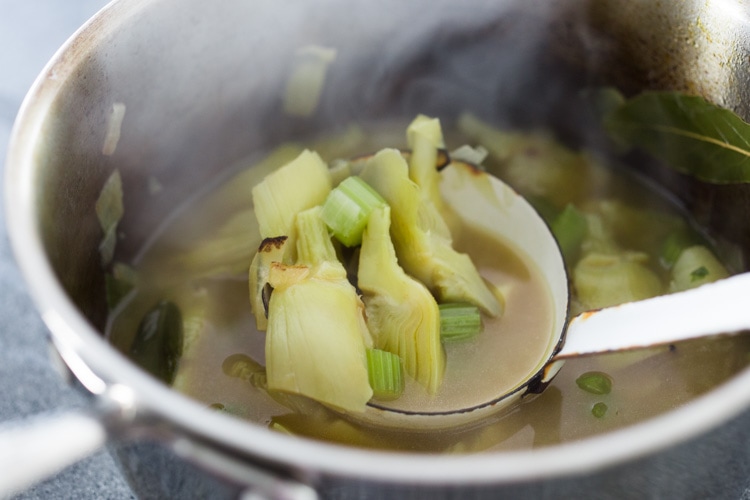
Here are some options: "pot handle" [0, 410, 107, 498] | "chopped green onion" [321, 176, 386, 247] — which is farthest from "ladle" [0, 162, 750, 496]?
"chopped green onion" [321, 176, 386, 247]

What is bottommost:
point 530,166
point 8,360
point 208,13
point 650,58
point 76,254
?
point 8,360

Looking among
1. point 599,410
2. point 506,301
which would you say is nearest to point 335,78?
point 506,301

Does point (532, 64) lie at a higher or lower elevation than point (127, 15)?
lower

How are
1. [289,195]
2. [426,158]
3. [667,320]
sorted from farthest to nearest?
1. [426,158]
2. [289,195]
3. [667,320]

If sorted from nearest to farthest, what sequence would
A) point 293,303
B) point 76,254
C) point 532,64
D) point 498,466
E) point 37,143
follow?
point 498,466, point 37,143, point 293,303, point 76,254, point 532,64

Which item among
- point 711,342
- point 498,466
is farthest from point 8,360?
point 711,342

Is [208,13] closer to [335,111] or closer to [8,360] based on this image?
[335,111]

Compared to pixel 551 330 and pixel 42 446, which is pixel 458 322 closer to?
pixel 551 330
